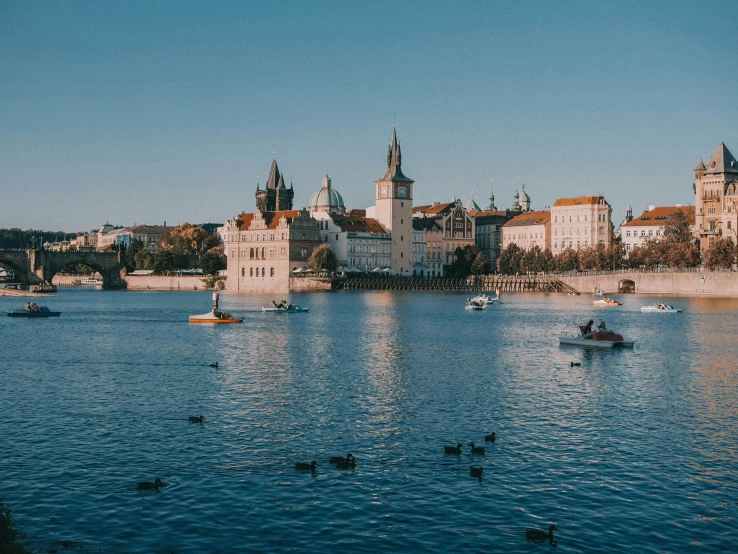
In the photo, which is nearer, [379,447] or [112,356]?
[379,447]

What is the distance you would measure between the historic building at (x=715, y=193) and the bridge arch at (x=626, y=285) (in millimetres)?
17934

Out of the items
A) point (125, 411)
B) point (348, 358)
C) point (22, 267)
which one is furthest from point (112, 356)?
point (22, 267)

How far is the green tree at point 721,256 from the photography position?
14938 cm

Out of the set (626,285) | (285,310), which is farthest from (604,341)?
(626,285)

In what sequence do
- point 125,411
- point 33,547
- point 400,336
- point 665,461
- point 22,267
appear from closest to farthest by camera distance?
point 33,547 < point 665,461 < point 125,411 < point 400,336 < point 22,267

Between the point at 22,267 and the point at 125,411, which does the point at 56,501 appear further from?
the point at 22,267

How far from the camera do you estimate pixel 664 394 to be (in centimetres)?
4131

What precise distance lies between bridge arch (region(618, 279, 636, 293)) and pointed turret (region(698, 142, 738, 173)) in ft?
98.2

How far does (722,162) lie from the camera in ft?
579

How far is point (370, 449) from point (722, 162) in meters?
161

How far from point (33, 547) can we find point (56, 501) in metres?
3.44

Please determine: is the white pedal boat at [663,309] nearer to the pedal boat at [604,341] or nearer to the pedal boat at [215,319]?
the pedal boat at [604,341]

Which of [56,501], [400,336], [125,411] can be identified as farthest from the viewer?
[400,336]

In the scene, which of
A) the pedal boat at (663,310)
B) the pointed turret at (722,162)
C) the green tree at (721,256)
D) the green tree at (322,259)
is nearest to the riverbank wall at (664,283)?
the green tree at (721,256)
